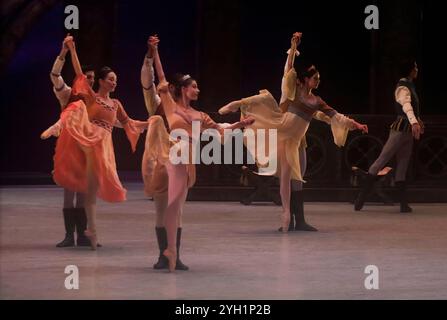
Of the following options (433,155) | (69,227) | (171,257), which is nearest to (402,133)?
(433,155)

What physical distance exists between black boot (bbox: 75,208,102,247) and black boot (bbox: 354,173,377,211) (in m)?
5.07

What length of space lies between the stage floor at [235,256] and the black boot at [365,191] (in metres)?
0.16

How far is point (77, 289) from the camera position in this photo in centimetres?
841

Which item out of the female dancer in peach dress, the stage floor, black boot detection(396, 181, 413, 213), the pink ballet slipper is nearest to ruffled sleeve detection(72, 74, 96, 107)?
the stage floor

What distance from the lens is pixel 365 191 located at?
15227mm

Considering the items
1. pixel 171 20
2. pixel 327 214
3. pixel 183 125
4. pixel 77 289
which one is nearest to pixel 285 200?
pixel 327 214

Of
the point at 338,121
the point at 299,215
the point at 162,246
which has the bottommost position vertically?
the point at 299,215

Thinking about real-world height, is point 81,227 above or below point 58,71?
below

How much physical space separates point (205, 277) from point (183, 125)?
1.27 meters

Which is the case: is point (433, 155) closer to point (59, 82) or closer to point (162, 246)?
point (59, 82)

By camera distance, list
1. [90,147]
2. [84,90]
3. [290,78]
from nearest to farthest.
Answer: [90,147]
[84,90]
[290,78]

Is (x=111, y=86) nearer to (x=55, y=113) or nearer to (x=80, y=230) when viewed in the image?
(x=80, y=230)

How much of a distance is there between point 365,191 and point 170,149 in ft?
20.4

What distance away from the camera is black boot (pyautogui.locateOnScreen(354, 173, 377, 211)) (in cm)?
1523
